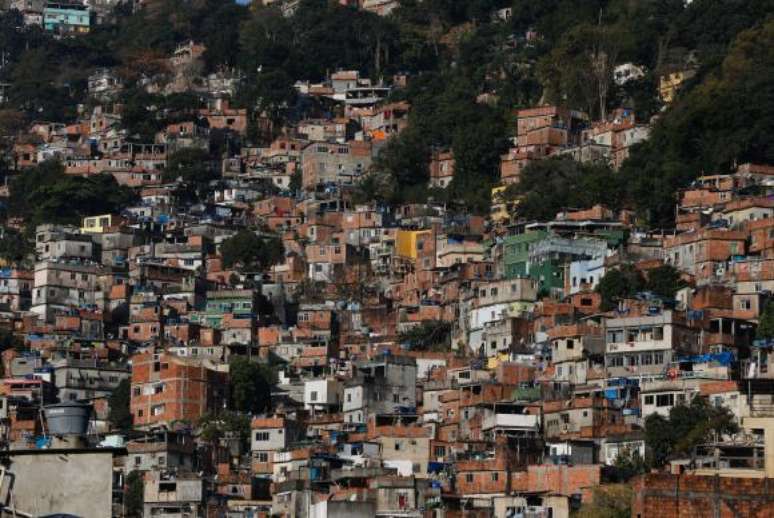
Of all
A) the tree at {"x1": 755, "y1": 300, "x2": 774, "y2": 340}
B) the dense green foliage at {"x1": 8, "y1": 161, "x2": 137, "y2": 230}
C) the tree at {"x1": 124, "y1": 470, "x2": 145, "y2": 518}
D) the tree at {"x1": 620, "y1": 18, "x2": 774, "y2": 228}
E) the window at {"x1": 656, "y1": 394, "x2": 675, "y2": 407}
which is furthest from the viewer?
the dense green foliage at {"x1": 8, "y1": 161, "x2": 137, "y2": 230}

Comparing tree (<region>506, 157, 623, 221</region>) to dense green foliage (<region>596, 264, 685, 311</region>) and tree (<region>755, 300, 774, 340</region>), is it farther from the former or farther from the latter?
tree (<region>755, 300, 774, 340</region>)

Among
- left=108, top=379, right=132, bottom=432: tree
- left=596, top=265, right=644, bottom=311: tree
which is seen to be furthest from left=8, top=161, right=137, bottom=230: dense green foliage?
left=596, top=265, right=644, bottom=311: tree

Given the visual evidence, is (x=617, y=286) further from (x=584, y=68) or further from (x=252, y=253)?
(x=584, y=68)

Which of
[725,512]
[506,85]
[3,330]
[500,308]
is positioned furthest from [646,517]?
[506,85]

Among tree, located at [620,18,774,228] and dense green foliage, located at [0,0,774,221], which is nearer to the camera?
tree, located at [620,18,774,228]

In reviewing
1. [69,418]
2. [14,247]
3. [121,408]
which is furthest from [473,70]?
[69,418]
